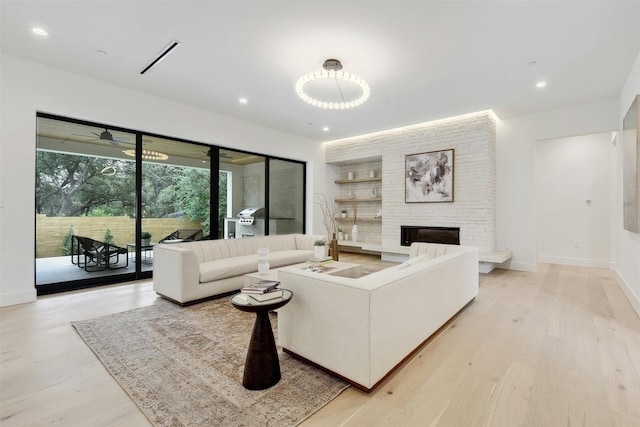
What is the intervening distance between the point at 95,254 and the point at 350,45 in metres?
4.46

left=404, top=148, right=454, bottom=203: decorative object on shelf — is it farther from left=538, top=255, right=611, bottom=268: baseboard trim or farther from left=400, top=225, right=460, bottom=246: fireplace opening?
left=538, top=255, right=611, bottom=268: baseboard trim

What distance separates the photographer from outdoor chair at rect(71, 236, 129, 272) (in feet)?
13.4

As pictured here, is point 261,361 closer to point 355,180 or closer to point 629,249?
point 629,249

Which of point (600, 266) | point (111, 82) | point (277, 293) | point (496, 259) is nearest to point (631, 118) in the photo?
point (496, 259)

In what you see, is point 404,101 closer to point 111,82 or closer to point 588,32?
point 588,32

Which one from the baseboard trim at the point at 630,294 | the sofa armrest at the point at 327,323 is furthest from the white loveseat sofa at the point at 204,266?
the baseboard trim at the point at 630,294

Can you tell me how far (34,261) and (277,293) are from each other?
11.9 feet

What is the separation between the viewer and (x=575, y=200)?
580 centimetres

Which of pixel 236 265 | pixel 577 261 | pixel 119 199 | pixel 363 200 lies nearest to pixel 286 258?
pixel 236 265

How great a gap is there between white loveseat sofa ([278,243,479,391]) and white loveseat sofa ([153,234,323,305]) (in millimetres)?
1622

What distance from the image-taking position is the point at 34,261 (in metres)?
3.58

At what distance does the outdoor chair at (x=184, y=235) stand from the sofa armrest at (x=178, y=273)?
57.8 inches

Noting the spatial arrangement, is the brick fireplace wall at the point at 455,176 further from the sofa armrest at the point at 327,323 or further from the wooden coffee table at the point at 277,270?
the sofa armrest at the point at 327,323

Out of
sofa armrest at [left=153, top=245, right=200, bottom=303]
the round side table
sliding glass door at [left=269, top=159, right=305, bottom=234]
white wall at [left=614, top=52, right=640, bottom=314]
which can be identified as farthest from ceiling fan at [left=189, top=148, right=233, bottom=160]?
white wall at [left=614, top=52, right=640, bottom=314]
